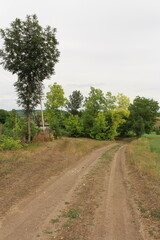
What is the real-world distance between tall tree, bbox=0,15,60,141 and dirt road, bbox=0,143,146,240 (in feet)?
49.2

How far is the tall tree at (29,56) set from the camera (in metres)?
18.8

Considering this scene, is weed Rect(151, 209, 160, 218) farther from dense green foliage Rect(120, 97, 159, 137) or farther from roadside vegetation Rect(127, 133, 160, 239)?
dense green foliage Rect(120, 97, 159, 137)

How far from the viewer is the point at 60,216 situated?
5.50m

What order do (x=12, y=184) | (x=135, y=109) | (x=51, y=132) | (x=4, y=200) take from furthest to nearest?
(x=135, y=109) → (x=51, y=132) → (x=12, y=184) → (x=4, y=200)

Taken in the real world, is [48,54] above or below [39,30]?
below

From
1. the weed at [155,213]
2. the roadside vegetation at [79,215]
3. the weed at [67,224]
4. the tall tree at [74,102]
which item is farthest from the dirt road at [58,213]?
the tall tree at [74,102]

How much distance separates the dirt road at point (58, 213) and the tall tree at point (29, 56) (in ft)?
49.2

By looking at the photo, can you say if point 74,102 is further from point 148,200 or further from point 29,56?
point 148,200

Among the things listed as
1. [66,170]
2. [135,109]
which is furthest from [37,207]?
[135,109]

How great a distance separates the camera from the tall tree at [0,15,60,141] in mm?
18828

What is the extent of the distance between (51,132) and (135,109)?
2596cm

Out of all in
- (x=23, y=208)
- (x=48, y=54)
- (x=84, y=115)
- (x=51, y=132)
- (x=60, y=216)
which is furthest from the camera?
(x=84, y=115)

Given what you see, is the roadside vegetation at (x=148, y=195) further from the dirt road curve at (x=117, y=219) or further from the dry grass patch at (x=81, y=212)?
the dry grass patch at (x=81, y=212)

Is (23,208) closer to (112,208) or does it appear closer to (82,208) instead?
(82,208)
